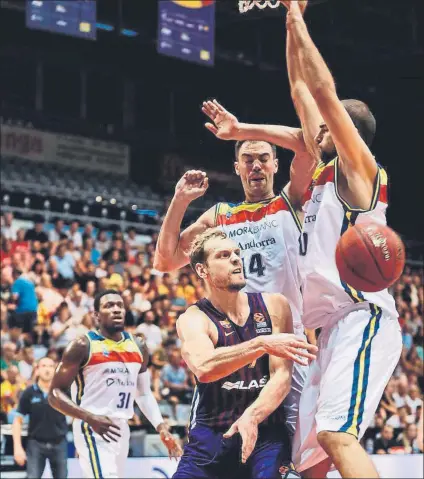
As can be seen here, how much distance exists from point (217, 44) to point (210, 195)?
13.1 ft

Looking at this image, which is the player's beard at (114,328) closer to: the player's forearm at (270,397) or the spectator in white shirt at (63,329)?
the player's forearm at (270,397)

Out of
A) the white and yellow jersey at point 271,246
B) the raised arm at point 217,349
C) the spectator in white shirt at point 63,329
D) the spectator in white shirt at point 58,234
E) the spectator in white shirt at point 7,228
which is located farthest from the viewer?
the spectator in white shirt at point 58,234

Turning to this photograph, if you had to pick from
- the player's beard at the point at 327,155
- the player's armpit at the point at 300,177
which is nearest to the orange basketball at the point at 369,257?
the player's beard at the point at 327,155

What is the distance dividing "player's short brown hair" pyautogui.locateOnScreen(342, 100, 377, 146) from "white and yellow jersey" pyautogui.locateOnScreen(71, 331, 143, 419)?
407 cm

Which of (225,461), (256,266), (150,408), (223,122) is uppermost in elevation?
(223,122)

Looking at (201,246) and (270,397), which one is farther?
(201,246)

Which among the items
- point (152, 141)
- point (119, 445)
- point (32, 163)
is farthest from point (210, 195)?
point (119, 445)

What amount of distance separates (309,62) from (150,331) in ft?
31.3

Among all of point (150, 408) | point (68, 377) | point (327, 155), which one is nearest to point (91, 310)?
point (150, 408)

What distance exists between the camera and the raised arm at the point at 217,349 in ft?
14.8

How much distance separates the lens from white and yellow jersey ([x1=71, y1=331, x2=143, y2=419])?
8.38 metres

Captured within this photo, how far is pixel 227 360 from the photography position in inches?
185

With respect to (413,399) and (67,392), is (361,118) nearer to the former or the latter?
(67,392)

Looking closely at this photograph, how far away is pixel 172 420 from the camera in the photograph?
41.4 ft
